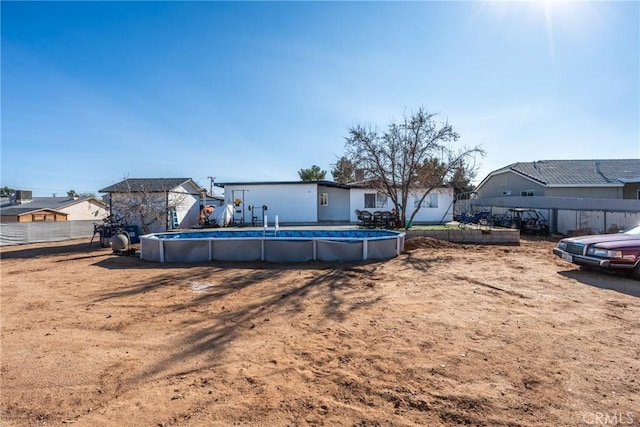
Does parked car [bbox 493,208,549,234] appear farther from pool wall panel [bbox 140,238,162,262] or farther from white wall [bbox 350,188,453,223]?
pool wall panel [bbox 140,238,162,262]

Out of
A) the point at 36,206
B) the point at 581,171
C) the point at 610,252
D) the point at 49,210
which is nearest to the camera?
the point at 610,252

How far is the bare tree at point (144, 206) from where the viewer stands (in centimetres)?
1491

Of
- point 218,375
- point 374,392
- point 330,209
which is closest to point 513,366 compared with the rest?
point 374,392

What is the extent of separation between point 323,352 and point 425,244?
8.51 metres

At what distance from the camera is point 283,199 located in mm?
21031

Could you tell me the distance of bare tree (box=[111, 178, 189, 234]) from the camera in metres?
14.9

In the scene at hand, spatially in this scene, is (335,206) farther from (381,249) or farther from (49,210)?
(49,210)

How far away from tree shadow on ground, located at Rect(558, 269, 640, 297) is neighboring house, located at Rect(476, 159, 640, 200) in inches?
595

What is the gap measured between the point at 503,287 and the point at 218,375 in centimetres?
564

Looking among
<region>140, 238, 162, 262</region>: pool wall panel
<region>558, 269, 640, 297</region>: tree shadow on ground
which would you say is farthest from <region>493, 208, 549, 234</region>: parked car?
<region>140, 238, 162, 262</region>: pool wall panel

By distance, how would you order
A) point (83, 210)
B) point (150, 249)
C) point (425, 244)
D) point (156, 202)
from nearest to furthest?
1. point (150, 249)
2. point (425, 244)
3. point (156, 202)
4. point (83, 210)

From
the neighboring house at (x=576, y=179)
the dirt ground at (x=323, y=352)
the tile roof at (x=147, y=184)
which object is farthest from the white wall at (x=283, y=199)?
the neighboring house at (x=576, y=179)

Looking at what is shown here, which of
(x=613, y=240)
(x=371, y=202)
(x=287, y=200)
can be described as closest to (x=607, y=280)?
(x=613, y=240)

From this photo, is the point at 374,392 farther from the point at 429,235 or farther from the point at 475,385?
the point at 429,235
